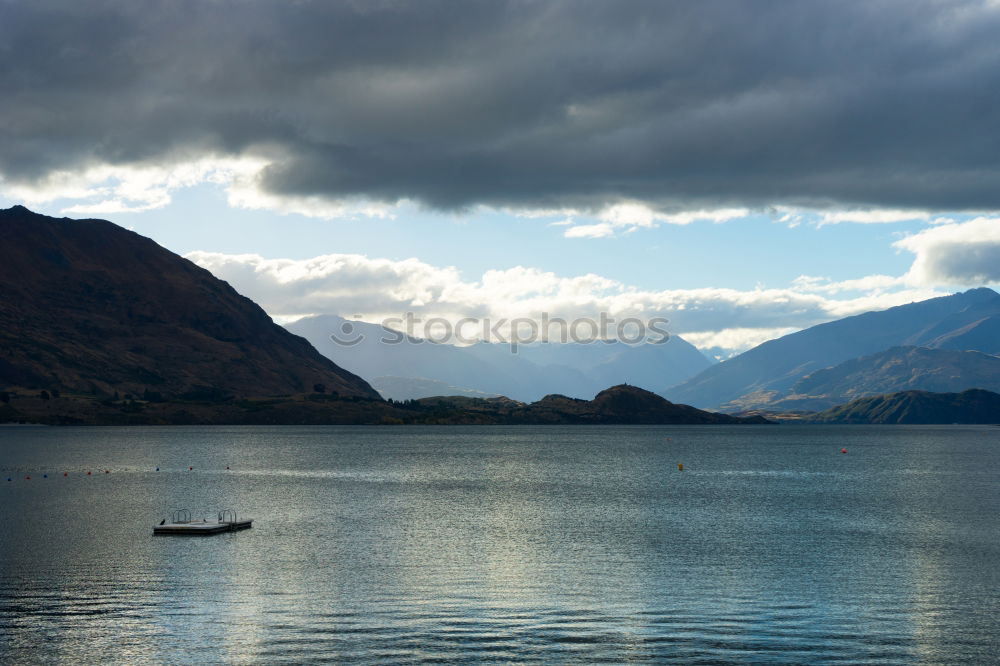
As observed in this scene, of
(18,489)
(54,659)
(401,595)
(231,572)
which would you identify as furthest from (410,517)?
(18,489)

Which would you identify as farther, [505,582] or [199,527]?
[199,527]

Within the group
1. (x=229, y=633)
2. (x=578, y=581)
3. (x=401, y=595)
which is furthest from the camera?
(x=578, y=581)

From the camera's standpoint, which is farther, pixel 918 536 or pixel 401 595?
pixel 918 536

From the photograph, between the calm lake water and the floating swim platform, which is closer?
the calm lake water

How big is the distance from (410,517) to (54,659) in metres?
72.2

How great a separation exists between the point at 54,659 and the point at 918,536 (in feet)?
305

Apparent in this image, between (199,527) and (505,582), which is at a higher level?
(199,527)

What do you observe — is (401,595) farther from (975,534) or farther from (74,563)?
(975,534)

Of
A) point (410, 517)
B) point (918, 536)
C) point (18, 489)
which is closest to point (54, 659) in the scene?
point (410, 517)

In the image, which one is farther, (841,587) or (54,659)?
(841,587)

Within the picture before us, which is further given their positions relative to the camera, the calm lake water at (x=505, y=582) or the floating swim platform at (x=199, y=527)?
the floating swim platform at (x=199, y=527)

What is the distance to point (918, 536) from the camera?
107 m

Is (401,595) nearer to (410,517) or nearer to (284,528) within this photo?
(284,528)

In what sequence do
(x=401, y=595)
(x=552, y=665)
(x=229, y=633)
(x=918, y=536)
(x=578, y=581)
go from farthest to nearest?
(x=918, y=536), (x=578, y=581), (x=401, y=595), (x=229, y=633), (x=552, y=665)
